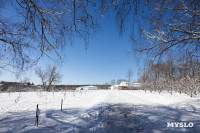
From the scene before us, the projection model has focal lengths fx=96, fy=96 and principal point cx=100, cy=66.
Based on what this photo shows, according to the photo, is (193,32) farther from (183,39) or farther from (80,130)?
(80,130)

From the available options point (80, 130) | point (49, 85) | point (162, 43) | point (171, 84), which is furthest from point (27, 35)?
point (49, 85)

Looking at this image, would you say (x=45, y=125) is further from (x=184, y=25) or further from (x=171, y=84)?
(x=171, y=84)

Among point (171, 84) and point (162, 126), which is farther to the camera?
point (171, 84)

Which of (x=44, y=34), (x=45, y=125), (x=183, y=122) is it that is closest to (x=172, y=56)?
(x=183, y=122)

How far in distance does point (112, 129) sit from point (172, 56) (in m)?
3.44

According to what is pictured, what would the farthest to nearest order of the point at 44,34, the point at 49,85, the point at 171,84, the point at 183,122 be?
the point at 49,85, the point at 171,84, the point at 183,122, the point at 44,34

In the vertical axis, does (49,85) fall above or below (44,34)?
below

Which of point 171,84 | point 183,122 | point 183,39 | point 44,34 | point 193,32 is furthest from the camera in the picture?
point 171,84

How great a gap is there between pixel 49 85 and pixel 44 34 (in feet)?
107

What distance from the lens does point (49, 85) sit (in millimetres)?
30812

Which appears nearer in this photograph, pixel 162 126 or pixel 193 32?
pixel 193 32

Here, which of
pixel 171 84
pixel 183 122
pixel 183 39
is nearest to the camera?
pixel 183 39

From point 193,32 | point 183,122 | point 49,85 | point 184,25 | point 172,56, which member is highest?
point 184,25

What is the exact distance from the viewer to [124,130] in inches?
117
